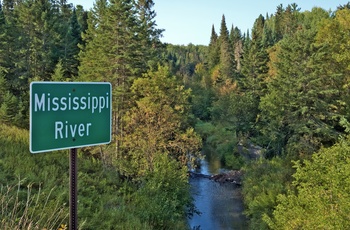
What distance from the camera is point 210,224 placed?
17.7 meters

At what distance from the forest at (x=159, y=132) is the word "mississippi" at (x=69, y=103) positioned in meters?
4.50

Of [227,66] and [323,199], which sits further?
[227,66]

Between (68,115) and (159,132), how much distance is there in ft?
49.8

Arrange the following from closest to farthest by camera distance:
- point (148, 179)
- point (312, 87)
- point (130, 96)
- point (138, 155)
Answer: point (148, 179)
point (138, 155)
point (130, 96)
point (312, 87)

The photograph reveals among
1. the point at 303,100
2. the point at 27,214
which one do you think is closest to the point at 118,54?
the point at 303,100

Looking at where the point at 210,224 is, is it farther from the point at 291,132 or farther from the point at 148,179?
the point at 291,132

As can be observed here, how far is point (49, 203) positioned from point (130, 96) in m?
14.8

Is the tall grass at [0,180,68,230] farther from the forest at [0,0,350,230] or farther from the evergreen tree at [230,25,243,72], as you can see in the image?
the evergreen tree at [230,25,243,72]

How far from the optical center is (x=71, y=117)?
1912 mm

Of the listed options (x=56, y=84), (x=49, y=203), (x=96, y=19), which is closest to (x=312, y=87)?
(x=96, y=19)

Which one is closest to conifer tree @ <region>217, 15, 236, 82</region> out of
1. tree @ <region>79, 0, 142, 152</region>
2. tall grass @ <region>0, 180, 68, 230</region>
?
tree @ <region>79, 0, 142, 152</region>

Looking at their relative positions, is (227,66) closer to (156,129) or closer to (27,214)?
(156,129)

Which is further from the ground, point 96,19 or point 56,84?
point 96,19

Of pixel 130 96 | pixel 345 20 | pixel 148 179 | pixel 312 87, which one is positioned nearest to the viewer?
pixel 148 179
